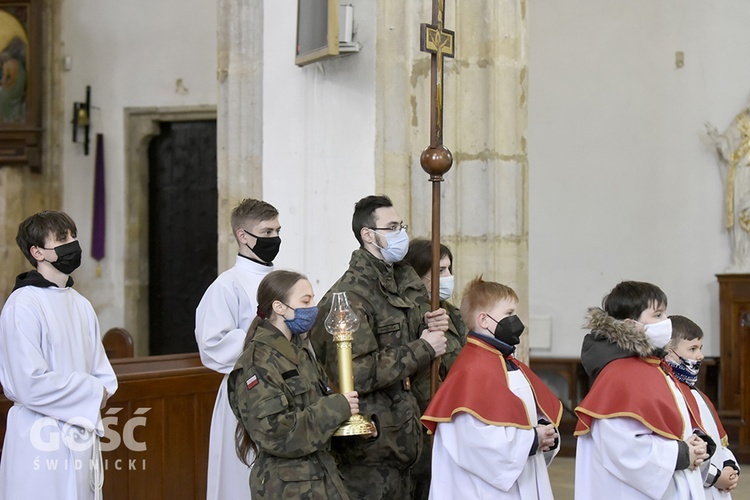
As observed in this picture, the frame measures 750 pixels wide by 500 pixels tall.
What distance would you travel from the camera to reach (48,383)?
3584mm

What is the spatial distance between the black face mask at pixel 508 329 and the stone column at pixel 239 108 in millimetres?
2585

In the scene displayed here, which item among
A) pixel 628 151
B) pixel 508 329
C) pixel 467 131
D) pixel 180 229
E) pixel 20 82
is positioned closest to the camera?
pixel 508 329

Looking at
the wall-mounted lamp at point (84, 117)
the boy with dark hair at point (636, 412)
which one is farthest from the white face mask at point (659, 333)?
the wall-mounted lamp at point (84, 117)

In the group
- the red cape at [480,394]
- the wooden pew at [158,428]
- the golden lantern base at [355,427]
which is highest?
the red cape at [480,394]

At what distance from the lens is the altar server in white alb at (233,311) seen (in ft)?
14.1

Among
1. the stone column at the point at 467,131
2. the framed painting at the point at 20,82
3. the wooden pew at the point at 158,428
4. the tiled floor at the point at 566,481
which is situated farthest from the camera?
the framed painting at the point at 20,82

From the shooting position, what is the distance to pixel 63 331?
371 centimetres

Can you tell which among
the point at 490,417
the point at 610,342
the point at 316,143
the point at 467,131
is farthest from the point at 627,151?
the point at 490,417

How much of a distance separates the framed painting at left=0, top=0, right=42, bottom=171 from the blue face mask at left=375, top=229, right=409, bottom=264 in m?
6.67

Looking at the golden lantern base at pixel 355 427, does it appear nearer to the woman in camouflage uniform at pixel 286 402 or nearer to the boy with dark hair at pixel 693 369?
the woman in camouflage uniform at pixel 286 402

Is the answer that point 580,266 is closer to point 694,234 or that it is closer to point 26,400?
point 694,234

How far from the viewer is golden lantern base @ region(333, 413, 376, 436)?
127 inches

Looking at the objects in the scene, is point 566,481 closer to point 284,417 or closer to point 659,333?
point 659,333

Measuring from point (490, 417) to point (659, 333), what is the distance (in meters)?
0.62
